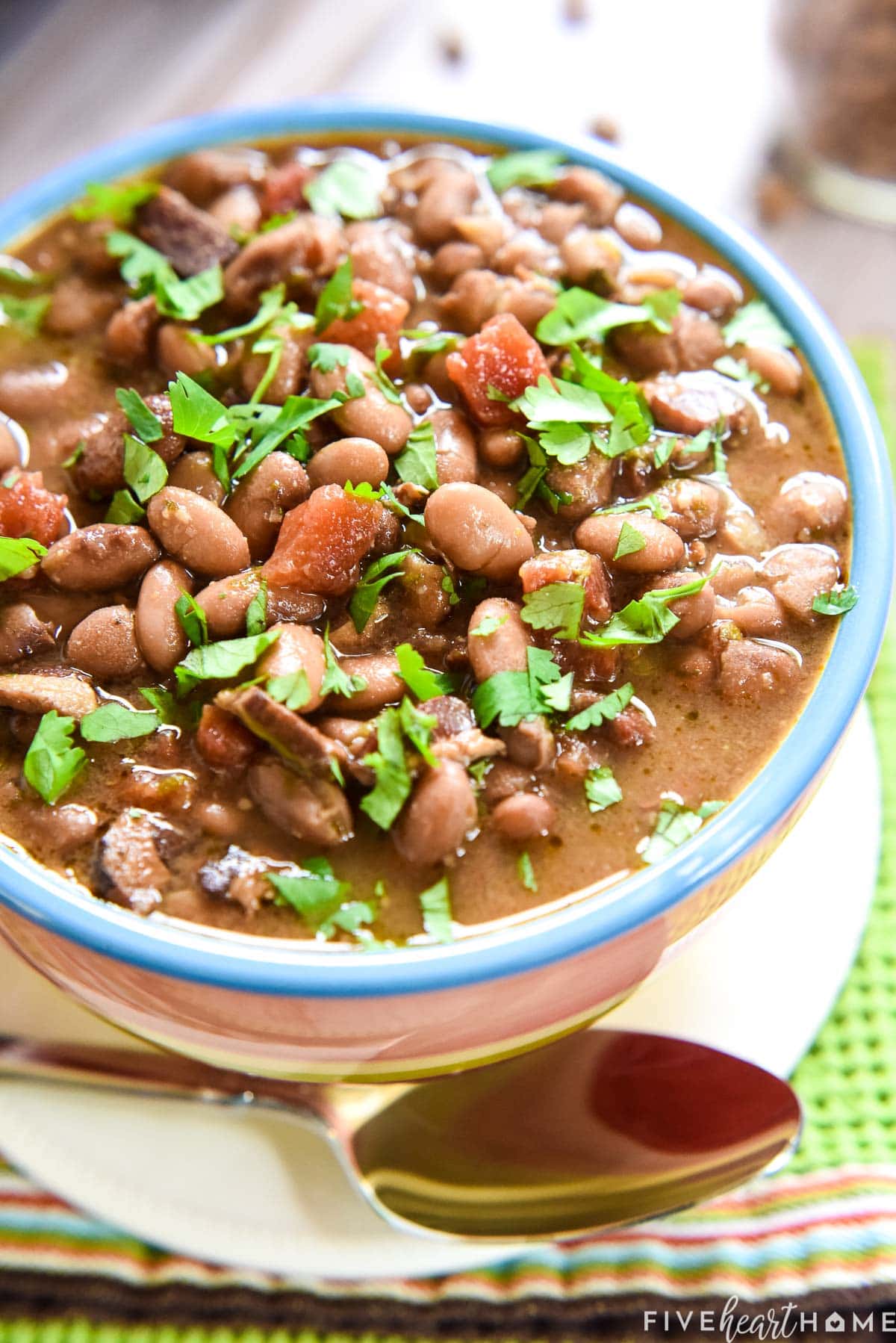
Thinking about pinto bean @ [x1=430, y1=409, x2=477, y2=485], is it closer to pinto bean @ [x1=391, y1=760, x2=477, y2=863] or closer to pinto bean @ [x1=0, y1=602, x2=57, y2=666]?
pinto bean @ [x1=391, y1=760, x2=477, y2=863]

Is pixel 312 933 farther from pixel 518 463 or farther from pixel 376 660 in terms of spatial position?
pixel 518 463

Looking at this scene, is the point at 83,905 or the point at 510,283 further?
the point at 510,283

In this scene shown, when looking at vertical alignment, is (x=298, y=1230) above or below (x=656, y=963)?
below

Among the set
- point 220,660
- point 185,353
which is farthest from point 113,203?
point 220,660

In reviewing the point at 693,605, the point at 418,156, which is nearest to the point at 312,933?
the point at 693,605

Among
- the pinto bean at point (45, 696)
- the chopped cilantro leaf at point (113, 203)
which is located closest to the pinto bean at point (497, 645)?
the pinto bean at point (45, 696)

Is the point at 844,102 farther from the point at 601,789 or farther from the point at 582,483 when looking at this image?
the point at 601,789
